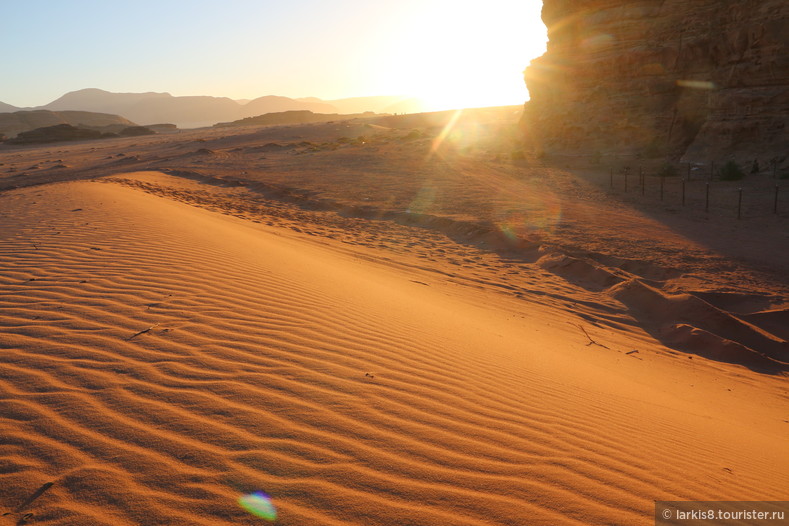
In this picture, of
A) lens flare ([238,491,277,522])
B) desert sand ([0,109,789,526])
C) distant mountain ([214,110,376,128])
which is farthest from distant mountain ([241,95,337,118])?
lens flare ([238,491,277,522])

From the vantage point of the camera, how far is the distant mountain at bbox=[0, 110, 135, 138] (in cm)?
6155

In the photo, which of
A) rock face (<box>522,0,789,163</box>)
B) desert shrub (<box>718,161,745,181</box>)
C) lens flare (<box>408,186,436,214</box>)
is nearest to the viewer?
lens flare (<box>408,186,436,214</box>)

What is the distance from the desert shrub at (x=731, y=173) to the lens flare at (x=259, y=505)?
62.1 feet

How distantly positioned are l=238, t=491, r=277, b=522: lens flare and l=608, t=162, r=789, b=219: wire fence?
12.9 meters

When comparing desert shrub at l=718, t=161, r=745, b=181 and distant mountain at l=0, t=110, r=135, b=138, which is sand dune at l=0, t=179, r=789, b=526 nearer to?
desert shrub at l=718, t=161, r=745, b=181

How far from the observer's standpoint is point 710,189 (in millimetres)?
15750

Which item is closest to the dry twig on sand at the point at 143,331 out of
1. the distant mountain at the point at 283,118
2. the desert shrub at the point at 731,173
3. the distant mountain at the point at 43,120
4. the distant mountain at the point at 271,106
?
the desert shrub at the point at 731,173

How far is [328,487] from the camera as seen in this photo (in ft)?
7.26

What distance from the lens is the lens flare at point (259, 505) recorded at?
2.03 meters

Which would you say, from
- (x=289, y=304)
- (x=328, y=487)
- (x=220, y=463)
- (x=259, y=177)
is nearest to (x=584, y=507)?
(x=328, y=487)

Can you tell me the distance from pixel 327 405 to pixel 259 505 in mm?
869

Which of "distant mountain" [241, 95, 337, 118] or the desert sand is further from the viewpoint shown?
"distant mountain" [241, 95, 337, 118]

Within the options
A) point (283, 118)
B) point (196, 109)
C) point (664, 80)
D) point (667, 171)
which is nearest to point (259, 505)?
point (667, 171)

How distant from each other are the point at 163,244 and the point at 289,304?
2976 mm
